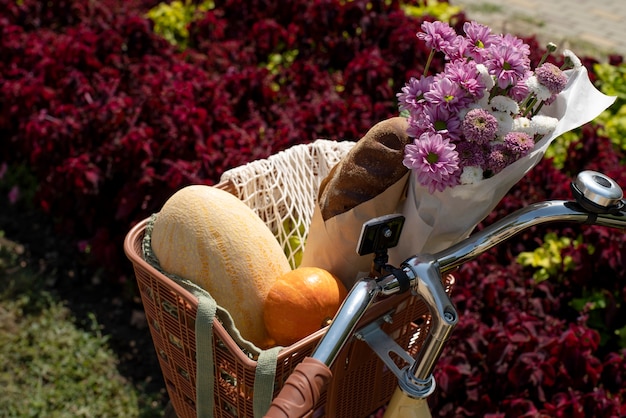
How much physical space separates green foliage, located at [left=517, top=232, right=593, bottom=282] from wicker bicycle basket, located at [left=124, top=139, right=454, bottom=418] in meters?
1.13

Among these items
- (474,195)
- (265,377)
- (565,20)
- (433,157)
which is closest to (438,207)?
(474,195)

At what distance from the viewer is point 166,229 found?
1715 millimetres

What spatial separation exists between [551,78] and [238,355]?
2.79 feet

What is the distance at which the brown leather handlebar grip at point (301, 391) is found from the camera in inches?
41.9

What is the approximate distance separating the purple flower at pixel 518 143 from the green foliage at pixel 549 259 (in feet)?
5.16

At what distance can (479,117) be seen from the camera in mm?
1280

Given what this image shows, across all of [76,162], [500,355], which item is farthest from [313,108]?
[500,355]

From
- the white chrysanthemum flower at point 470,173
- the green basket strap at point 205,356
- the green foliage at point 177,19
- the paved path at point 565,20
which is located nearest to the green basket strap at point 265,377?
the green basket strap at point 205,356

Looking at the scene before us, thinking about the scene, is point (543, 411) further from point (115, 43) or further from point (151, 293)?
point (115, 43)

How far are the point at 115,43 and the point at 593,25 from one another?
470cm

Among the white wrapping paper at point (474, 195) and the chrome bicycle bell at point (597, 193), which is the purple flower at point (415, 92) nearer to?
the white wrapping paper at point (474, 195)

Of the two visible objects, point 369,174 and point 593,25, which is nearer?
point 369,174

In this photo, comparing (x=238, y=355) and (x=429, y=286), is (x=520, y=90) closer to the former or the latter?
(x=429, y=286)

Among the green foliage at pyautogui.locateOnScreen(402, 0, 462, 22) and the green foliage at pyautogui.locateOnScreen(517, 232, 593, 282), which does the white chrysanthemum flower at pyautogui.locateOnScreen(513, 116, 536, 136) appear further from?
the green foliage at pyautogui.locateOnScreen(402, 0, 462, 22)
